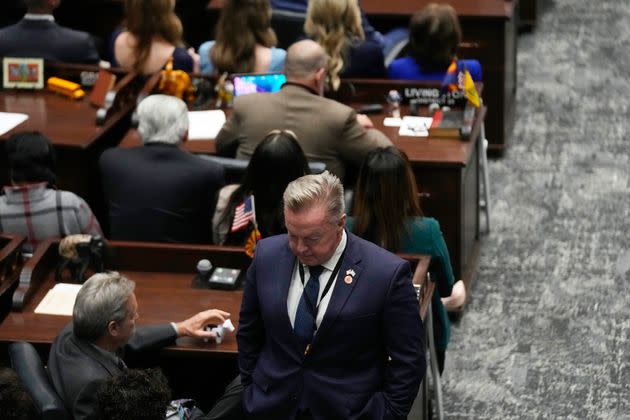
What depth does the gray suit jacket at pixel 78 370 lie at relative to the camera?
3.87 metres

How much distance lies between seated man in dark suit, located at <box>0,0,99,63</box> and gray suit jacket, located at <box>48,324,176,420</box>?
315 cm

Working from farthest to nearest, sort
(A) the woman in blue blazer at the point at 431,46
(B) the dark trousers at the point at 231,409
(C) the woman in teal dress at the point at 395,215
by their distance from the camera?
(A) the woman in blue blazer at the point at 431,46
(C) the woman in teal dress at the point at 395,215
(B) the dark trousers at the point at 231,409

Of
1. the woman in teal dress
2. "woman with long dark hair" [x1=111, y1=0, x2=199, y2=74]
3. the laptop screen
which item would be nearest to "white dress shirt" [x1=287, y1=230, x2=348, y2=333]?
the woman in teal dress

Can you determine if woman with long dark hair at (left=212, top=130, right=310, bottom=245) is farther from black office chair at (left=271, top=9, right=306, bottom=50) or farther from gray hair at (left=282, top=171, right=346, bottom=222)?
black office chair at (left=271, top=9, right=306, bottom=50)

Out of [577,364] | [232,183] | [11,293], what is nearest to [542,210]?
[577,364]

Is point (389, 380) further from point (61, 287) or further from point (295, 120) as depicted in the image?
point (295, 120)

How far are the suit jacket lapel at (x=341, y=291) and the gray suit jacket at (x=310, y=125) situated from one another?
1967mm

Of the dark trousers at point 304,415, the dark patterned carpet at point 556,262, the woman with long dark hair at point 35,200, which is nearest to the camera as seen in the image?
the dark trousers at point 304,415

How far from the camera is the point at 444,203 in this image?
6043 millimetres

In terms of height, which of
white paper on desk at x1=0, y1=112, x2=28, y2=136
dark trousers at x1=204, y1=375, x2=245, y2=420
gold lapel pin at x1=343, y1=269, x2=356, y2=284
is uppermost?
gold lapel pin at x1=343, y1=269, x2=356, y2=284

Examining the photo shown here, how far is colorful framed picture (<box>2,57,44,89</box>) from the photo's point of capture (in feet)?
22.4

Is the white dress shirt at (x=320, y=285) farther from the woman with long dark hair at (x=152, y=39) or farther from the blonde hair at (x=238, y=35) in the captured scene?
the woman with long dark hair at (x=152, y=39)

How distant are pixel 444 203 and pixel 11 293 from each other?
83.0 inches

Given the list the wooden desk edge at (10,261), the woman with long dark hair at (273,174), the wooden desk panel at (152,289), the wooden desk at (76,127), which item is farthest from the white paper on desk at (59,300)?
the wooden desk at (76,127)
